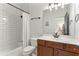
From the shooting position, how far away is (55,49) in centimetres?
150

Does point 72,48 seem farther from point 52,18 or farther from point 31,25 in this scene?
point 31,25

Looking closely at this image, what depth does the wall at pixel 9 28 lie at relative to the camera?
146 centimetres

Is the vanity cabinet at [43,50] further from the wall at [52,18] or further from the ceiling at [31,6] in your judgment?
the ceiling at [31,6]

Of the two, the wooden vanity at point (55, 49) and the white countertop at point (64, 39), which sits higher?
the white countertop at point (64, 39)

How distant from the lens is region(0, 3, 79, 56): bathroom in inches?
57.7

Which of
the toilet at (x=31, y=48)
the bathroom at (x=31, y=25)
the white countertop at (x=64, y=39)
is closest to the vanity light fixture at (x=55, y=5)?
the bathroom at (x=31, y=25)

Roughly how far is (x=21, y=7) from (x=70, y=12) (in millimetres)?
689

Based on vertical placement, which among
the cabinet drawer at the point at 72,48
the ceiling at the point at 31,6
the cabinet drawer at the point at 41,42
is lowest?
the cabinet drawer at the point at 72,48

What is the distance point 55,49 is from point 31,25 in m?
0.48

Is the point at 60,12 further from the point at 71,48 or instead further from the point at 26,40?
the point at 26,40

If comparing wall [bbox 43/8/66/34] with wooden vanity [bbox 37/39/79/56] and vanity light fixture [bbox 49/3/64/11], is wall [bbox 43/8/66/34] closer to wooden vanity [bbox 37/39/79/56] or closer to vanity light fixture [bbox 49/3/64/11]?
vanity light fixture [bbox 49/3/64/11]

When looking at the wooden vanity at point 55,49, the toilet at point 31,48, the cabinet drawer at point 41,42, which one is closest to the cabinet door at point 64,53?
the wooden vanity at point 55,49

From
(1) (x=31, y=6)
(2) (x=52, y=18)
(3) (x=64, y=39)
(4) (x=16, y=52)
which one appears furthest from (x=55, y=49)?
(1) (x=31, y=6)

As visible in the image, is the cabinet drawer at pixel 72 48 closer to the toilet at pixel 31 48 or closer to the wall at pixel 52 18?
the wall at pixel 52 18
